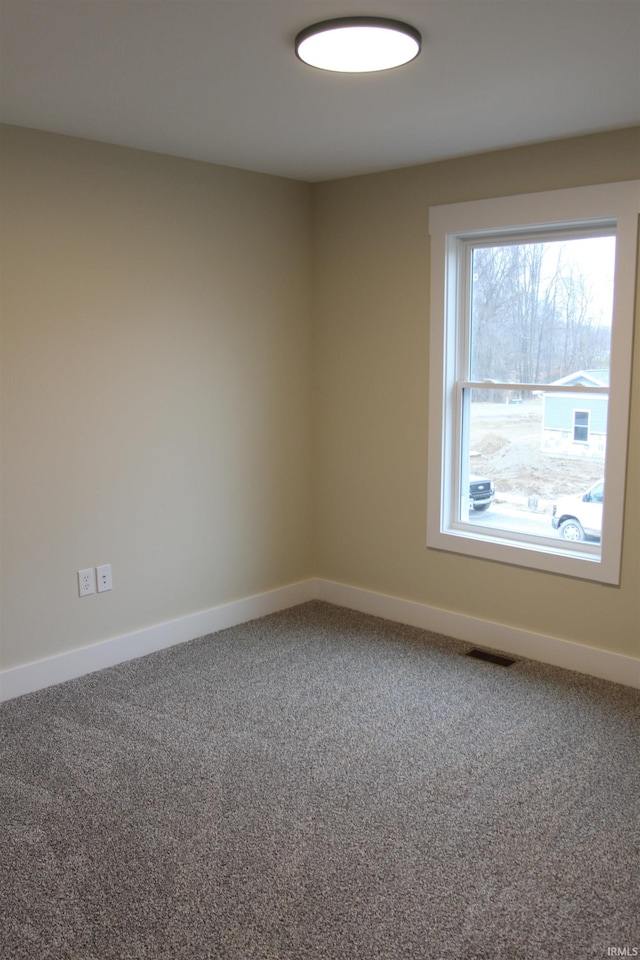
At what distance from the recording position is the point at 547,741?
3.02 m

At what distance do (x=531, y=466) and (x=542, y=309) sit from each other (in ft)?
2.40

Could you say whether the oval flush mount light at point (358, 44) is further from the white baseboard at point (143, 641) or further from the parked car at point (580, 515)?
the white baseboard at point (143, 641)

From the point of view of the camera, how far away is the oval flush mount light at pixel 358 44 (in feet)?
7.07

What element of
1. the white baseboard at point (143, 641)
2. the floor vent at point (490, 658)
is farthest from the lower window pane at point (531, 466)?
the white baseboard at point (143, 641)

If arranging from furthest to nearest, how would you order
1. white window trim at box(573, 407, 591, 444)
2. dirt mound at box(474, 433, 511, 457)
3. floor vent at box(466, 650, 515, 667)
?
1. dirt mound at box(474, 433, 511, 457)
2. floor vent at box(466, 650, 515, 667)
3. white window trim at box(573, 407, 591, 444)

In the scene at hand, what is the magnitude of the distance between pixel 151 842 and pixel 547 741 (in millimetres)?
1491

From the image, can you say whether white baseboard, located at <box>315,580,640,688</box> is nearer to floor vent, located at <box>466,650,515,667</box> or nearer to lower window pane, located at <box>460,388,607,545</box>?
floor vent, located at <box>466,650,515,667</box>

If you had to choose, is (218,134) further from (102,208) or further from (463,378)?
(463,378)

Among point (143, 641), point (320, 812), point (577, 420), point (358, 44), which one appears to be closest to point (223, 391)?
point (143, 641)

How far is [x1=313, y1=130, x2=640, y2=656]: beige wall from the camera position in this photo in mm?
3518

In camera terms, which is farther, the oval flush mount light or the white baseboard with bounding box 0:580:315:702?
the white baseboard with bounding box 0:580:315:702

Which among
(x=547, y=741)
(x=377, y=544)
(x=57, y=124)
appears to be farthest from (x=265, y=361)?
(x=547, y=741)

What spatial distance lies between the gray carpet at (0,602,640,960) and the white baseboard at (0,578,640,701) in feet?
0.26

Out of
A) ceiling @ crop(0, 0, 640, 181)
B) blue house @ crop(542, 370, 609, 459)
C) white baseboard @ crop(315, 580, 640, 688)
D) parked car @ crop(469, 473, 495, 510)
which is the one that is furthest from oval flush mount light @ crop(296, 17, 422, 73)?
white baseboard @ crop(315, 580, 640, 688)
